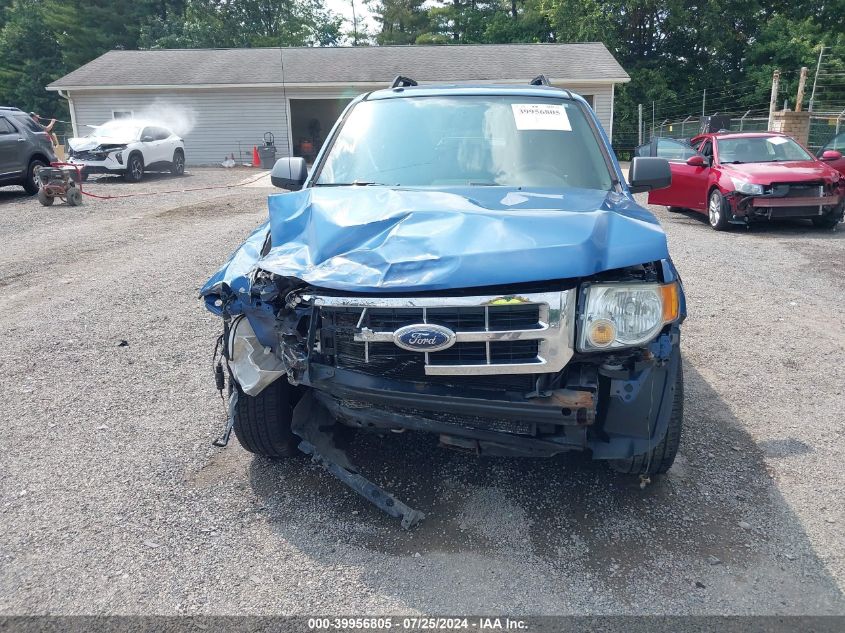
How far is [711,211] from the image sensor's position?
37.2ft

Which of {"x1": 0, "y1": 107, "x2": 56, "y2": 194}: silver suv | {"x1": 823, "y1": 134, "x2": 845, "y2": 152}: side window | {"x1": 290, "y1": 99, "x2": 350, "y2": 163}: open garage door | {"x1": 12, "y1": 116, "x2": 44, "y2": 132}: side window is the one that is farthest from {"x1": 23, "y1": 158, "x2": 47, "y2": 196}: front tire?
{"x1": 290, "y1": 99, "x2": 350, "y2": 163}: open garage door

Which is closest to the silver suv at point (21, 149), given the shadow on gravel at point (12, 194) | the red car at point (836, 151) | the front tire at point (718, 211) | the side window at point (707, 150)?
the shadow on gravel at point (12, 194)

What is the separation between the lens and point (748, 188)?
34.0 feet

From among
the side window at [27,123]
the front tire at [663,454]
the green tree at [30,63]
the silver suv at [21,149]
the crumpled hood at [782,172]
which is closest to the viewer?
the front tire at [663,454]

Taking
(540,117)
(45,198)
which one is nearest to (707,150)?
(540,117)

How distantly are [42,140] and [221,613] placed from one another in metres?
16.4

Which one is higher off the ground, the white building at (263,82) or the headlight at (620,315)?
the white building at (263,82)

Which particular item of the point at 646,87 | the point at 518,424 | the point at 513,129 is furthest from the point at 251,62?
the point at 518,424

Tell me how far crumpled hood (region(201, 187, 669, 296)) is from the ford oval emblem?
165mm

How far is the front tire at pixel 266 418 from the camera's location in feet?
11.3

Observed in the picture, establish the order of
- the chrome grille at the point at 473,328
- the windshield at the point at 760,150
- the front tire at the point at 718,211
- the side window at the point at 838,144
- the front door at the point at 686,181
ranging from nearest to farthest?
the chrome grille at the point at 473,328 < the front tire at the point at 718,211 < the windshield at the point at 760,150 < the front door at the point at 686,181 < the side window at the point at 838,144

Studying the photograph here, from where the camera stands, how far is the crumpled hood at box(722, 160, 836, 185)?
1023 cm

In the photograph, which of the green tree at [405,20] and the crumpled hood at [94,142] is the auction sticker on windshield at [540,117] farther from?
the green tree at [405,20]

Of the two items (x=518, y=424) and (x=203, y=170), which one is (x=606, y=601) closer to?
(x=518, y=424)
